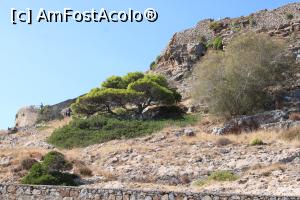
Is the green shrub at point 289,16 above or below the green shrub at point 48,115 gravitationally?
above

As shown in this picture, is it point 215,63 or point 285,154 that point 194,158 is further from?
point 215,63

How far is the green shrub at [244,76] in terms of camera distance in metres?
26.2

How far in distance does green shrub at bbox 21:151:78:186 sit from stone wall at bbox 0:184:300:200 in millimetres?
5410

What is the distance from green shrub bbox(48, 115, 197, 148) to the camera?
85.4 ft

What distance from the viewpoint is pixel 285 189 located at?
14188mm

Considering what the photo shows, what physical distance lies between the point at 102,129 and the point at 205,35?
1789 centimetres

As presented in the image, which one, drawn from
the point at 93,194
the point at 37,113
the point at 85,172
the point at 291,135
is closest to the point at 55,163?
the point at 85,172

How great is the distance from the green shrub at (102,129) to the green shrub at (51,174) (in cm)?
644

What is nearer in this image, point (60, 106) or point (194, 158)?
point (194, 158)

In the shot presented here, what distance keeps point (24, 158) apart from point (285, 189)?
35.6 feet

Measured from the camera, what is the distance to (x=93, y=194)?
36.1ft

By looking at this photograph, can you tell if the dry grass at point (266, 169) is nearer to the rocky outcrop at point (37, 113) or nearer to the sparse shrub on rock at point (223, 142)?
the sparse shrub on rock at point (223, 142)

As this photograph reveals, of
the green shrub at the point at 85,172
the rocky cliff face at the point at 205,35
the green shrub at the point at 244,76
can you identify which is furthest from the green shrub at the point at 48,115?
the green shrub at the point at 85,172

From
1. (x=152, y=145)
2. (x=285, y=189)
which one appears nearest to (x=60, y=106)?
(x=152, y=145)
